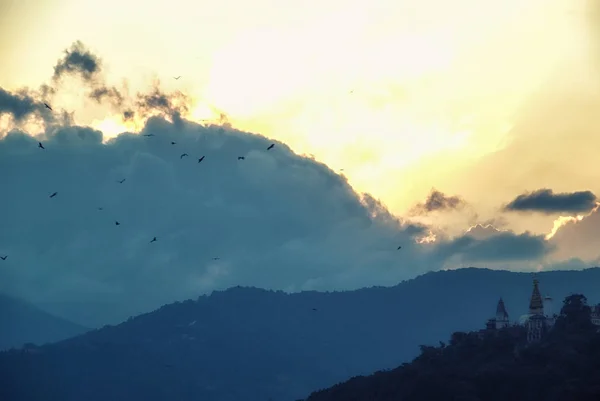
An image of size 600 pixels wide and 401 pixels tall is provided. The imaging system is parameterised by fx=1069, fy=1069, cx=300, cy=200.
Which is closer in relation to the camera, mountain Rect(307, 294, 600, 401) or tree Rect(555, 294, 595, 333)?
mountain Rect(307, 294, 600, 401)

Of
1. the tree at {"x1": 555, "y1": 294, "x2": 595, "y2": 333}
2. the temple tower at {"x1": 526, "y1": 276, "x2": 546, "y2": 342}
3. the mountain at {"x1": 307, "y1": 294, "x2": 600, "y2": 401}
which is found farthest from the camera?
the temple tower at {"x1": 526, "y1": 276, "x2": 546, "y2": 342}

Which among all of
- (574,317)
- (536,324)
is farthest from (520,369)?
(536,324)

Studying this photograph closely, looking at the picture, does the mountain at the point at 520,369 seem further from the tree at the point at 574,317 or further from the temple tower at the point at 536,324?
the temple tower at the point at 536,324

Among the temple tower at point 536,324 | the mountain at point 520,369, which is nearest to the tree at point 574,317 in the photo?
the mountain at point 520,369

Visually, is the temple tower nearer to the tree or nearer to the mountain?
the mountain

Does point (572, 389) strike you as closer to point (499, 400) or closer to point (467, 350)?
point (499, 400)

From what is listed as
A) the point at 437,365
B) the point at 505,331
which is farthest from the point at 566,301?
the point at 437,365

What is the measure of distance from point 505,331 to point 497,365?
18.6 m

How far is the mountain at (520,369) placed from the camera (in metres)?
168

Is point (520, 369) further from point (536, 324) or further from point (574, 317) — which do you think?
point (536, 324)

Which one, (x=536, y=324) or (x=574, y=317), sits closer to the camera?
(x=574, y=317)

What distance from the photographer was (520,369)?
176 metres

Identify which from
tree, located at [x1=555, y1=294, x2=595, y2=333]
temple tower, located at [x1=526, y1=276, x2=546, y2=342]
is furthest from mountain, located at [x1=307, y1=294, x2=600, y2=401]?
temple tower, located at [x1=526, y1=276, x2=546, y2=342]

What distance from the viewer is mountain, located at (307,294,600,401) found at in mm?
168375
